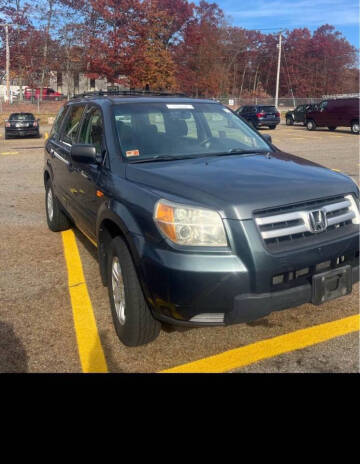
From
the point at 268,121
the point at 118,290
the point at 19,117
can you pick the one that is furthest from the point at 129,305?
the point at 268,121

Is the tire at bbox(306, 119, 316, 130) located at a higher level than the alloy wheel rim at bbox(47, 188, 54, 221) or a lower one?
higher

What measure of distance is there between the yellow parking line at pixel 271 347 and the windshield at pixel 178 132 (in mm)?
1610

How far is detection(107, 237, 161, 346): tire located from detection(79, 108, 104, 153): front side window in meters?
1.09

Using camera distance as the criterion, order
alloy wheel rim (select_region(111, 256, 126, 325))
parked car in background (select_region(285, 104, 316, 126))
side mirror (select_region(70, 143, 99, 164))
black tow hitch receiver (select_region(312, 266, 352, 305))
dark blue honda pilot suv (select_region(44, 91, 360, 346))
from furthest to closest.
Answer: parked car in background (select_region(285, 104, 316, 126)) → side mirror (select_region(70, 143, 99, 164)) → alloy wheel rim (select_region(111, 256, 126, 325)) → black tow hitch receiver (select_region(312, 266, 352, 305)) → dark blue honda pilot suv (select_region(44, 91, 360, 346))

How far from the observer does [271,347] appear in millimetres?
3307

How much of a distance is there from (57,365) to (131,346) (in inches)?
20.6

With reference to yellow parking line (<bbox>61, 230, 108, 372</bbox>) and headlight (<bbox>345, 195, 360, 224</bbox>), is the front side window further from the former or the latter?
headlight (<bbox>345, 195, 360, 224</bbox>)

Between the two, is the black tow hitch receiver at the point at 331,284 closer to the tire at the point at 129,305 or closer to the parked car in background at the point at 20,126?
the tire at the point at 129,305

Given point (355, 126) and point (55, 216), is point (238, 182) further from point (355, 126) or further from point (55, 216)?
point (355, 126)

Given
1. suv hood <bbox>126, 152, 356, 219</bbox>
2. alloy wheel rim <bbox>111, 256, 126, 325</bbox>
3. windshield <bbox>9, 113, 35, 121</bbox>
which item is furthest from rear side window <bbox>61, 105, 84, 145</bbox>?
windshield <bbox>9, 113, 35, 121</bbox>

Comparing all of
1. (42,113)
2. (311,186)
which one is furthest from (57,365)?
(42,113)

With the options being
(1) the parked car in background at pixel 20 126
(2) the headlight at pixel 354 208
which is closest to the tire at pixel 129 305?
(2) the headlight at pixel 354 208

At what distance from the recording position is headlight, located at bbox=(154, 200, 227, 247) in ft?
8.75

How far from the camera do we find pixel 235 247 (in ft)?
8.61
